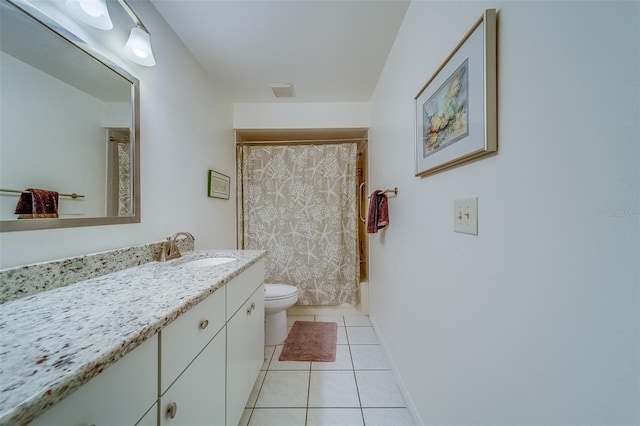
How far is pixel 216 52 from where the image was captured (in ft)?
5.48

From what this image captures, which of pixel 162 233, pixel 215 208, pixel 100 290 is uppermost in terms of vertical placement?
pixel 215 208

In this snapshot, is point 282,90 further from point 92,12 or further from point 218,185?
point 92,12

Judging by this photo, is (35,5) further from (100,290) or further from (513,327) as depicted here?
(513,327)

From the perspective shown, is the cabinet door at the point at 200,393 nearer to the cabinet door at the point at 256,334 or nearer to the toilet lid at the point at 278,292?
the cabinet door at the point at 256,334

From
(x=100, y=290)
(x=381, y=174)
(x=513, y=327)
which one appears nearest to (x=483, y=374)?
(x=513, y=327)

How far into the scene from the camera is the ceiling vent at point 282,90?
210 centimetres

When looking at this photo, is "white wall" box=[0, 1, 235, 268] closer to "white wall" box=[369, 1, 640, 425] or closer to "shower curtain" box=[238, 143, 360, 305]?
"shower curtain" box=[238, 143, 360, 305]

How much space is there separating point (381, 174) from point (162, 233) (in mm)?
1611

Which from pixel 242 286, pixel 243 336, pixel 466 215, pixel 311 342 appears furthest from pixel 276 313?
pixel 466 215

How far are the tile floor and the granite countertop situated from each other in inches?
36.6

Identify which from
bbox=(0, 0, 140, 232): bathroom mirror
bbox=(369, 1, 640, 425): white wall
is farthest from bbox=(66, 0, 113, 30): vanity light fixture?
bbox=(369, 1, 640, 425): white wall

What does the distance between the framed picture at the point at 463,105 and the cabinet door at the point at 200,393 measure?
3.56ft

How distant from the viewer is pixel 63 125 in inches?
33.1

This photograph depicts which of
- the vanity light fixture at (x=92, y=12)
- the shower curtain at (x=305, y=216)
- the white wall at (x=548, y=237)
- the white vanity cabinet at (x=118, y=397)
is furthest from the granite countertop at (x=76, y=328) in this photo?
the shower curtain at (x=305, y=216)
